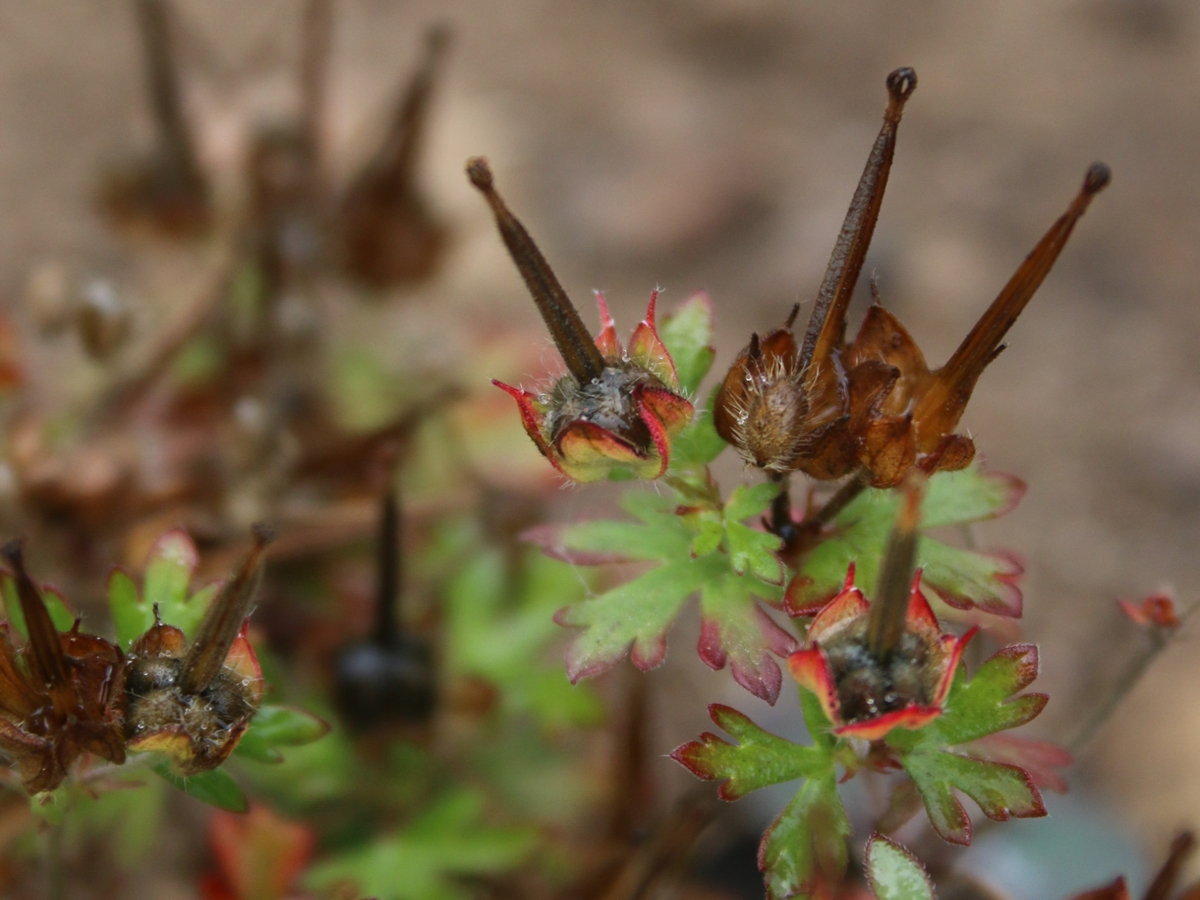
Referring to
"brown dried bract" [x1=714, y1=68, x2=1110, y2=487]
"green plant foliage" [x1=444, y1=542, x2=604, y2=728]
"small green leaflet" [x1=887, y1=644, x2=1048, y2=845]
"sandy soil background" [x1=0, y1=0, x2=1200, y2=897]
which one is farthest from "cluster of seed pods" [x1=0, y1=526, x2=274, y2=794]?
"sandy soil background" [x1=0, y1=0, x2=1200, y2=897]

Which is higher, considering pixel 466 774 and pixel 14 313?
pixel 14 313

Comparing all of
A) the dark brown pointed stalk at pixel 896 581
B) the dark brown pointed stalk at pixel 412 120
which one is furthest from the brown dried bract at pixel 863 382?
the dark brown pointed stalk at pixel 412 120

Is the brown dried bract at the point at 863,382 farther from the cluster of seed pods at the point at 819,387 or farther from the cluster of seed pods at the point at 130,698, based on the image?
the cluster of seed pods at the point at 130,698

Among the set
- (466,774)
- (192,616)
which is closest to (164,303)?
(466,774)

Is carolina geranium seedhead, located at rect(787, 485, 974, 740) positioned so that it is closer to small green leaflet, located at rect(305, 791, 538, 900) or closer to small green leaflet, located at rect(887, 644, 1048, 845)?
A: small green leaflet, located at rect(887, 644, 1048, 845)

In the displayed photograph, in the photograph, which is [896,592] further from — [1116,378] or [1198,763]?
[1116,378]

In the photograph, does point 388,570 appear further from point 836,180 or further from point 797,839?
point 836,180
